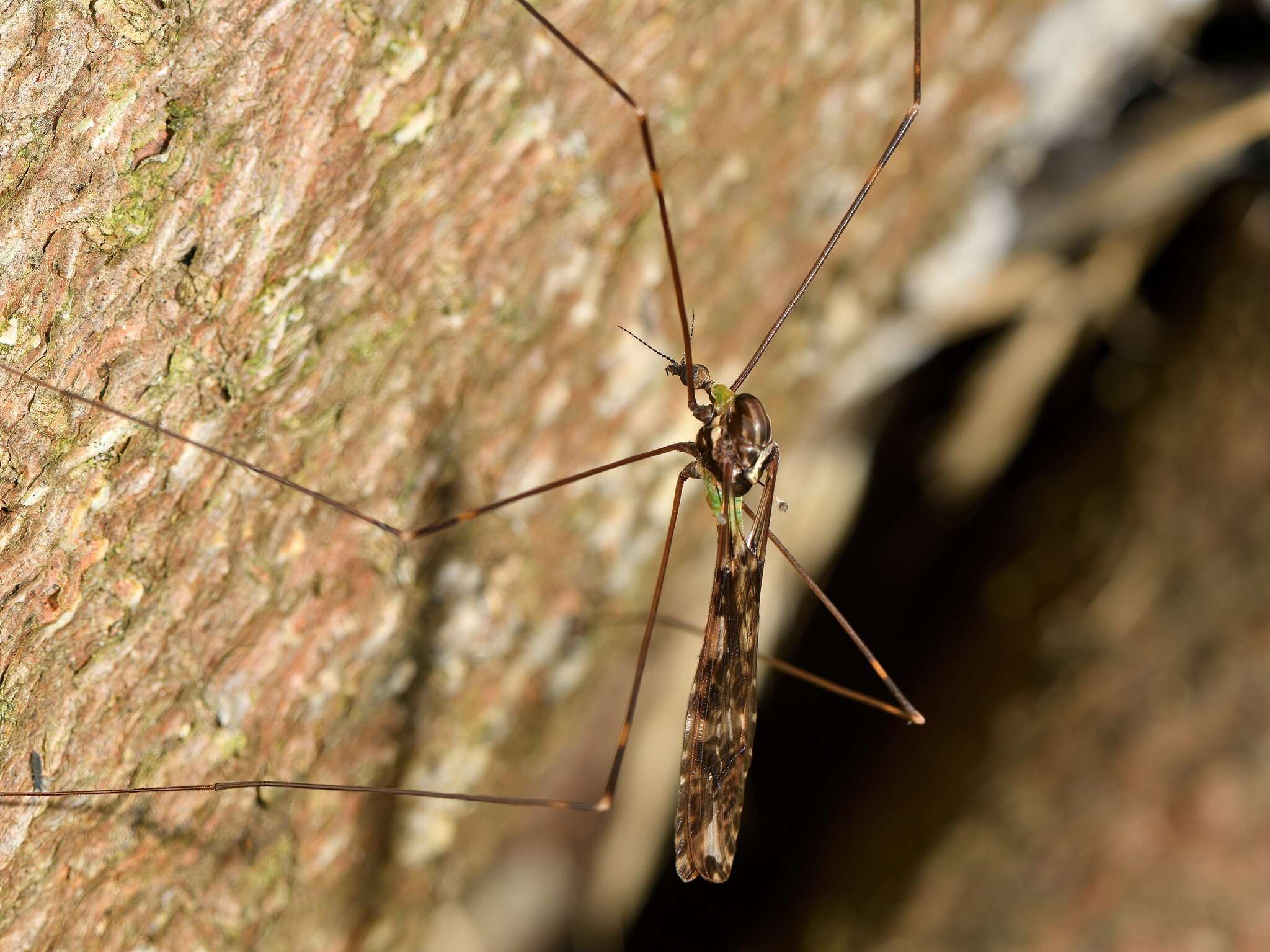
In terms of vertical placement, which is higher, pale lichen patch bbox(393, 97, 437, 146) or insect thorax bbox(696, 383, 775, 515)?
pale lichen patch bbox(393, 97, 437, 146)

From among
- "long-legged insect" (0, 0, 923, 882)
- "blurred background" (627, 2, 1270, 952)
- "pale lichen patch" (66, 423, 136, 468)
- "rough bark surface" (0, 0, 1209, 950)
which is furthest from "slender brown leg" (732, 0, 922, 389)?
"pale lichen patch" (66, 423, 136, 468)

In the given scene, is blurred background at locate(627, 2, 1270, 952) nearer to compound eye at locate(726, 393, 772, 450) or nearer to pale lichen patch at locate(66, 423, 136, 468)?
compound eye at locate(726, 393, 772, 450)

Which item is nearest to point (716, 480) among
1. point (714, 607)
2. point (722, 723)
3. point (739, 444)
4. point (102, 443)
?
point (739, 444)

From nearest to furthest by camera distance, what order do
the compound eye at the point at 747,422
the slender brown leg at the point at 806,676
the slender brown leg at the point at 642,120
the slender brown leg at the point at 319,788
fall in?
the slender brown leg at the point at 319,788 < the slender brown leg at the point at 642,120 < the compound eye at the point at 747,422 < the slender brown leg at the point at 806,676

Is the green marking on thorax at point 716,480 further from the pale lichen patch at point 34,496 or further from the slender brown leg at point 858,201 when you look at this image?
the pale lichen patch at point 34,496

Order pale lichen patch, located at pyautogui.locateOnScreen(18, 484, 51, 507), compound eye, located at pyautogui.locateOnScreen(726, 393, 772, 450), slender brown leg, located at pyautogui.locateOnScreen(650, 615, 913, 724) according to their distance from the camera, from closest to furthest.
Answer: pale lichen patch, located at pyautogui.locateOnScreen(18, 484, 51, 507), compound eye, located at pyautogui.locateOnScreen(726, 393, 772, 450), slender brown leg, located at pyautogui.locateOnScreen(650, 615, 913, 724)

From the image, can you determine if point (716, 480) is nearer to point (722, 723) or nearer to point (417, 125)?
point (722, 723)

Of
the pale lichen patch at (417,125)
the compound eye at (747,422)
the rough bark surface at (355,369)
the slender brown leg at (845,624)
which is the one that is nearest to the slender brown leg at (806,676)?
the slender brown leg at (845,624)
